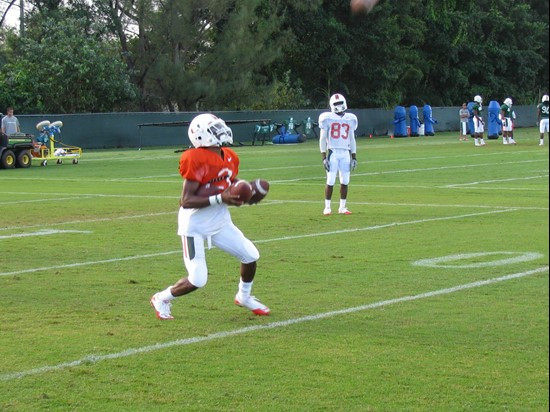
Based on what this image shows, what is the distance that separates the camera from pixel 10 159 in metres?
33.8

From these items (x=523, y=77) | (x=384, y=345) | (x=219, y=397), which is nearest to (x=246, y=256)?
(x=384, y=345)

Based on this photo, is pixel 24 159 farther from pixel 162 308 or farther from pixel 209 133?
pixel 209 133

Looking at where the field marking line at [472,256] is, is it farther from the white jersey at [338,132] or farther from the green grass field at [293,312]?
the white jersey at [338,132]

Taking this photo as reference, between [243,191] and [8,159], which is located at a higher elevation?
[243,191]

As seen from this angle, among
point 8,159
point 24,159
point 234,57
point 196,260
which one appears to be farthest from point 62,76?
point 196,260

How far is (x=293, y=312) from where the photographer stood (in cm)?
975

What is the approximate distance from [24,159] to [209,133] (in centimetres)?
Answer: 2645

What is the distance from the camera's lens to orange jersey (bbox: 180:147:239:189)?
8.95 m

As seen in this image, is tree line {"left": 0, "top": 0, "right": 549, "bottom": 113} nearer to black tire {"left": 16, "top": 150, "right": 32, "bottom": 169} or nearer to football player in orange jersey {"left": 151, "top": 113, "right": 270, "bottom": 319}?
black tire {"left": 16, "top": 150, "right": 32, "bottom": 169}

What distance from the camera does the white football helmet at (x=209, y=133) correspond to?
8.98 meters

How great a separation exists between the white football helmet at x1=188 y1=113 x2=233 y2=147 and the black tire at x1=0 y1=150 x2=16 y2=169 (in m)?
25.4

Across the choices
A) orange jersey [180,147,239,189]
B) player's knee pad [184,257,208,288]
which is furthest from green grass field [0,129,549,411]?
orange jersey [180,147,239,189]

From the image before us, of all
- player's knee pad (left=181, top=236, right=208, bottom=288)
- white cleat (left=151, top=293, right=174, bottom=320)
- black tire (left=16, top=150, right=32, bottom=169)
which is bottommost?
black tire (left=16, top=150, right=32, bottom=169)

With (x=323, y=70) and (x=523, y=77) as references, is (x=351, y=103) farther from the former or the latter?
(x=523, y=77)
